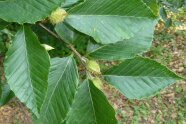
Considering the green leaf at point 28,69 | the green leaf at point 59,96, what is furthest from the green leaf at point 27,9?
the green leaf at point 59,96

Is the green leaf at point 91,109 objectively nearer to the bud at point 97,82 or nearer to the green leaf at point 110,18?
the bud at point 97,82

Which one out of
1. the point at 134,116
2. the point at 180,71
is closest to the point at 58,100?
the point at 134,116

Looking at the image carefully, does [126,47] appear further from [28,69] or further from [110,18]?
[28,69]

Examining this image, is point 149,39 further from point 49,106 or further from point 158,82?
point 49,106

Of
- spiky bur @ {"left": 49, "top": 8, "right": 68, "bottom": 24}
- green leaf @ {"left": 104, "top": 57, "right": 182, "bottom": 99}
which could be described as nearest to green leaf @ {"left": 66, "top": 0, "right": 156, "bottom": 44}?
spiky bur @ {"left": 49, "top": 8, "right": 68, "bottom": 24}

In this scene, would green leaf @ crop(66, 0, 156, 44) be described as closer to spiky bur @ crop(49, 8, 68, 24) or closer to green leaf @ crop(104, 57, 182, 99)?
spiky bur @ crop(49, 8, 68, 24)

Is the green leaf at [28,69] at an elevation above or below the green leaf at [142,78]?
above

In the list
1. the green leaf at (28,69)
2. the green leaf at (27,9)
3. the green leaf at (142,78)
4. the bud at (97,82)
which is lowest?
the green leaf at (142,78)

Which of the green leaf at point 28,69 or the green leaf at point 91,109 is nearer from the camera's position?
the green leaf at point 28,69
